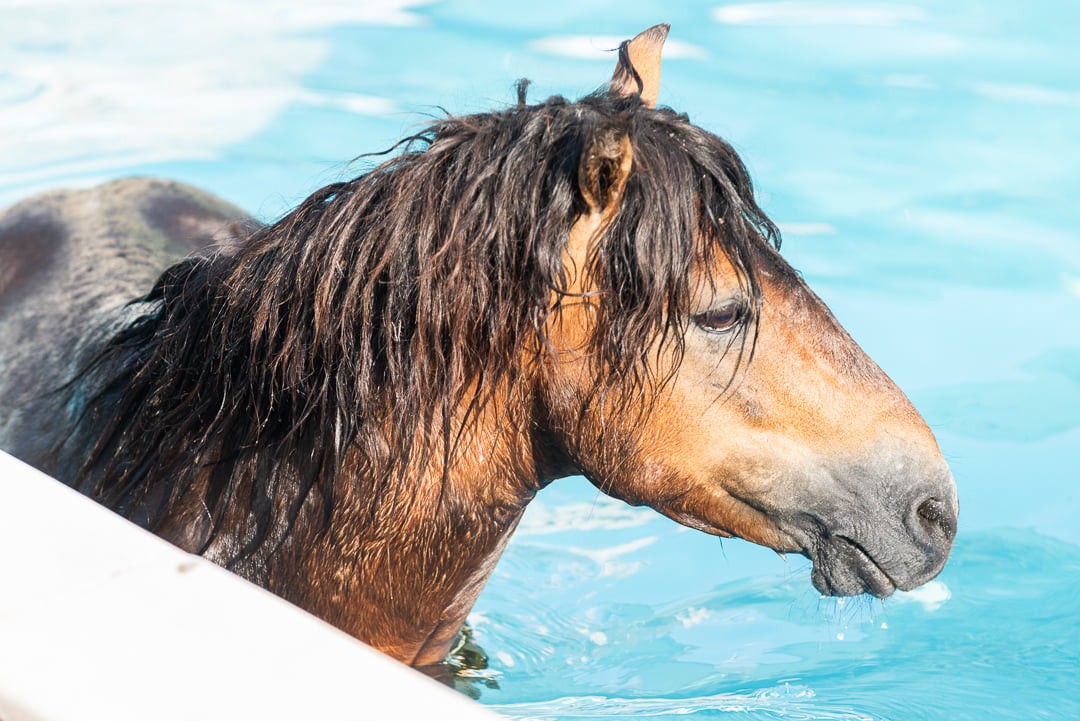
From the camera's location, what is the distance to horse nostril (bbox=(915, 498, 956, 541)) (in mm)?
2195

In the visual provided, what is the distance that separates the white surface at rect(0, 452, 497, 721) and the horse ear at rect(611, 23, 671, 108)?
144cm

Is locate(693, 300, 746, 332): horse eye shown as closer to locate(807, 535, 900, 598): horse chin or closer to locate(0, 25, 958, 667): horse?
locate(0, 25, 958, 667): horse

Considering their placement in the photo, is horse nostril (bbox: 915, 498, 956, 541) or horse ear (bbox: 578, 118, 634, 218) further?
horse nostril (bbox: 915, 498, 956, 541)

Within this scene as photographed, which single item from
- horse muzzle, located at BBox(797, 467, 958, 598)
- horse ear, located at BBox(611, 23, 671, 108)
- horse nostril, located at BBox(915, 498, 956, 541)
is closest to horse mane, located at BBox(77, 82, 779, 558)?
horse ear, located at BBox(611, 23, 671, 108)

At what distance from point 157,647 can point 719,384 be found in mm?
1165

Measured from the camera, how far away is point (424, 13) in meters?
9.65

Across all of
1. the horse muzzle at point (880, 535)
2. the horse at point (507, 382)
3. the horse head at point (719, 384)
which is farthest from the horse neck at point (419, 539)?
the horse muzzle at point (880, 535)

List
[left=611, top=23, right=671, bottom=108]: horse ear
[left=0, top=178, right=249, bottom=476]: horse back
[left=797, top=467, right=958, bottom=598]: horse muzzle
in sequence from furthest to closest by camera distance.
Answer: [left=0, top=178, right=249, bottom=476]: horse back
[left=611, top=23, right=671, bottom=108]: horse ear
[left=797, top=467, right=958, bottom=598]: horse muzzle

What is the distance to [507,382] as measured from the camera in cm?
213

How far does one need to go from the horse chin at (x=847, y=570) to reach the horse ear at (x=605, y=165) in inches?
32.4

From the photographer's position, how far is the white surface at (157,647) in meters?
1.26

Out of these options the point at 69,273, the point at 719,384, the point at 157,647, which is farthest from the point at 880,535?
the point at 69,273

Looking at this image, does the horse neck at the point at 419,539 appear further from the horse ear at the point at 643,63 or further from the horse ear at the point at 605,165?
the horse ear at the point at 643,63

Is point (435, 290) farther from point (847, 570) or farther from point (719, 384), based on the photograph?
point (847, 570)
